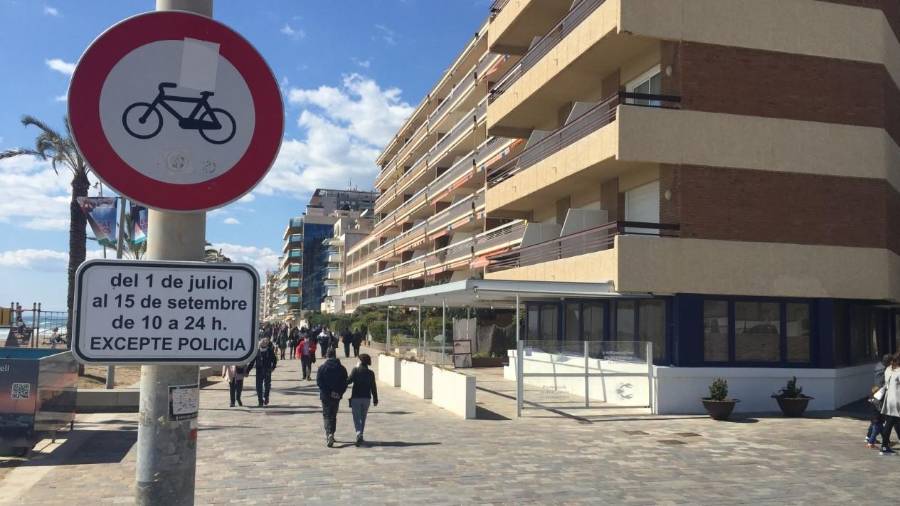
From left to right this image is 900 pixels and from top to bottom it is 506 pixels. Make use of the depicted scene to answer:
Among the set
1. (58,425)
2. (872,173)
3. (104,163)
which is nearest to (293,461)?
(58,425)

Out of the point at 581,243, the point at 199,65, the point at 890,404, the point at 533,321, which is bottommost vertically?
the point at 890,404

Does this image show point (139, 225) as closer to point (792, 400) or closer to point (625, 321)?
point (625, 321)

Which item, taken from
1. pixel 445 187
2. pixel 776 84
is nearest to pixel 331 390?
pixel 776 84

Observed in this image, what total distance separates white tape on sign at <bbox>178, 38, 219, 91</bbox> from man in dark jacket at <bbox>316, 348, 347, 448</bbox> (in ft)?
35.5

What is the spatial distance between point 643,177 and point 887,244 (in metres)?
6.83

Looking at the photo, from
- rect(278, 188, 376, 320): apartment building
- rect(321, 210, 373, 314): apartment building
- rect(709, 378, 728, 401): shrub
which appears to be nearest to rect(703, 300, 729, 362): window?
rect(709, 378, 728, 401): shrub

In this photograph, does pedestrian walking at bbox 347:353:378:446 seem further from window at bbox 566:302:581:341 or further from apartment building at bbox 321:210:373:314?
apartment building at bbox 321:210:373:314

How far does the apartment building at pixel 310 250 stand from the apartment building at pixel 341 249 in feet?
63.8

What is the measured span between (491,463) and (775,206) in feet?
37.1

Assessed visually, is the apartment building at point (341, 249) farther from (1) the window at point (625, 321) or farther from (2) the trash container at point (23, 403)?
(2) the trash container at point (23, 403)

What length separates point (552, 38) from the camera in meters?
23.4

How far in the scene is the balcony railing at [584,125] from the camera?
18.2 metres

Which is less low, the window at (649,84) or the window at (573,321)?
the window at (649,84)

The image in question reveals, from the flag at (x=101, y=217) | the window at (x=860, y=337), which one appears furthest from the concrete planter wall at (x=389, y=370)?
the window at (x=860, y=337)
